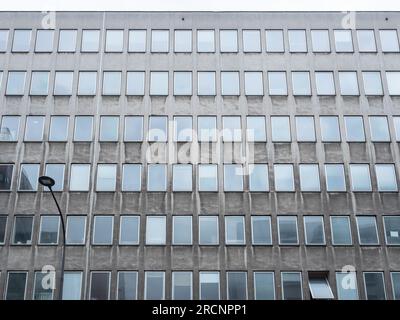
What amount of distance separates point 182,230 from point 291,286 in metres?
7.52

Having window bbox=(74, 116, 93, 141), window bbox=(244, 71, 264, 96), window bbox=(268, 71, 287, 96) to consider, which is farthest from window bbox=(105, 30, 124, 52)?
window bbox=(268, 71, 287, 96)

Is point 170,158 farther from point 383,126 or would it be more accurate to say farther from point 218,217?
point 383,126

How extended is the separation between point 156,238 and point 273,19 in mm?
18487

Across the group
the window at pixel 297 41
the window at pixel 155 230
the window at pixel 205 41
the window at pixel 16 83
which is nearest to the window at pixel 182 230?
the window at pixel 155 230

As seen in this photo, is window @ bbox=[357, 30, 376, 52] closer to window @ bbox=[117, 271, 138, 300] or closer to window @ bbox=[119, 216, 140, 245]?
window @ bbox=[119, 216, 140, 245]

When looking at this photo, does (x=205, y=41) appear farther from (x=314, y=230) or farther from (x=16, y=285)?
(x=16, y=285)

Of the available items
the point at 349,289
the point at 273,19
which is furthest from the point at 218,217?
the point at 273,19

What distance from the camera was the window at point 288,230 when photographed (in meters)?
30.9

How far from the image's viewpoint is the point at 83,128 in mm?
33750

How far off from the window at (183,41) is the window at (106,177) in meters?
10.1

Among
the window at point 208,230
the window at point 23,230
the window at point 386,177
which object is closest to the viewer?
the window at point 23,230

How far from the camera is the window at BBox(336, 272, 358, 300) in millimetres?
29656

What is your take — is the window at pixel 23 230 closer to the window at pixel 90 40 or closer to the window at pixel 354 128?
the window at pixel 90 40

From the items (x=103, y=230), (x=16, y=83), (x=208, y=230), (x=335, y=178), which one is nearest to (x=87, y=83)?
(x=16, y=83)
